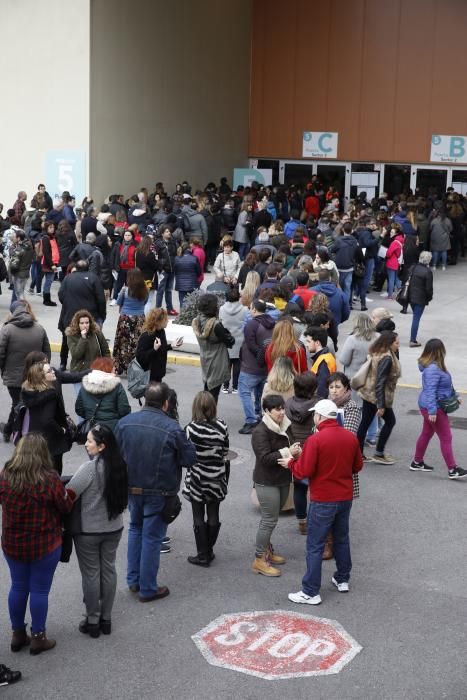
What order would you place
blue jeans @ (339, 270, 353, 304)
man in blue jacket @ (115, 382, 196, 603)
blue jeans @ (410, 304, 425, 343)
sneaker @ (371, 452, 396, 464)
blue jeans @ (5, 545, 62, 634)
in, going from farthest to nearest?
blue jeans @ (339, 270, 353, 304) < blue jeans @ (410, 304, 425, 343) < sneaker @ (371, 452, 396, 464) < man in blue jacket @ (115, 382, 196, 603) < blue jeans @ (5, 545, 62, 634)

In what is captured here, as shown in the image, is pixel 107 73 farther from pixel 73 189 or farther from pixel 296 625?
pixel 296 625

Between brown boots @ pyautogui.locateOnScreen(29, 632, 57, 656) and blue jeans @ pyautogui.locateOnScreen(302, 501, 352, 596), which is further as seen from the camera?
blue jeans @ pyautogui.locateOnScreen(302, 501, 352, 596)

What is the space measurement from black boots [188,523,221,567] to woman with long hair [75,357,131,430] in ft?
4.30

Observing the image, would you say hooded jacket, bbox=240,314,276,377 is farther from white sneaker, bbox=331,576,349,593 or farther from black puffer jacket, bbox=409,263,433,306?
black puffer jacket, bbox=409,263,433,306

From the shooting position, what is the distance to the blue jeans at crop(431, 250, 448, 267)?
25.6 meters

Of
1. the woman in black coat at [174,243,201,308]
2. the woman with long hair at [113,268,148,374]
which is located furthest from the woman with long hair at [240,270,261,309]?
the woman in black coat at [174,243,201,308]

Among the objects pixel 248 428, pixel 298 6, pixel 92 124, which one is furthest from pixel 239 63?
pixel 248 428

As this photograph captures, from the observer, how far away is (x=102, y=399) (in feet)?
29.5

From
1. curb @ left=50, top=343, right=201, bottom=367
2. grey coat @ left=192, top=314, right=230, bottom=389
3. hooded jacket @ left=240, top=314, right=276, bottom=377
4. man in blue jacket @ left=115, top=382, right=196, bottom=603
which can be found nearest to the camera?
man in blue jacket @ left=115, top=382, right=196, bottom=603

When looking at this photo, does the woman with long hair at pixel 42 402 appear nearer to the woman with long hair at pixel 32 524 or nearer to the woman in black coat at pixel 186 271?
the woman with long hair at pixel 32 524

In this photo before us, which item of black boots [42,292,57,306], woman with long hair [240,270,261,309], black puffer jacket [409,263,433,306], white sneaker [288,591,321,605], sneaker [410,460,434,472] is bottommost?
white sneaker [288,591,321,605]

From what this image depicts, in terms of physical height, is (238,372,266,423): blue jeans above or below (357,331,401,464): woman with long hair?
below

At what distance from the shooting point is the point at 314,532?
302 inches

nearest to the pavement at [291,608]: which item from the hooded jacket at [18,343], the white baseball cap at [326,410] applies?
the hooded jacket at [18,343]
